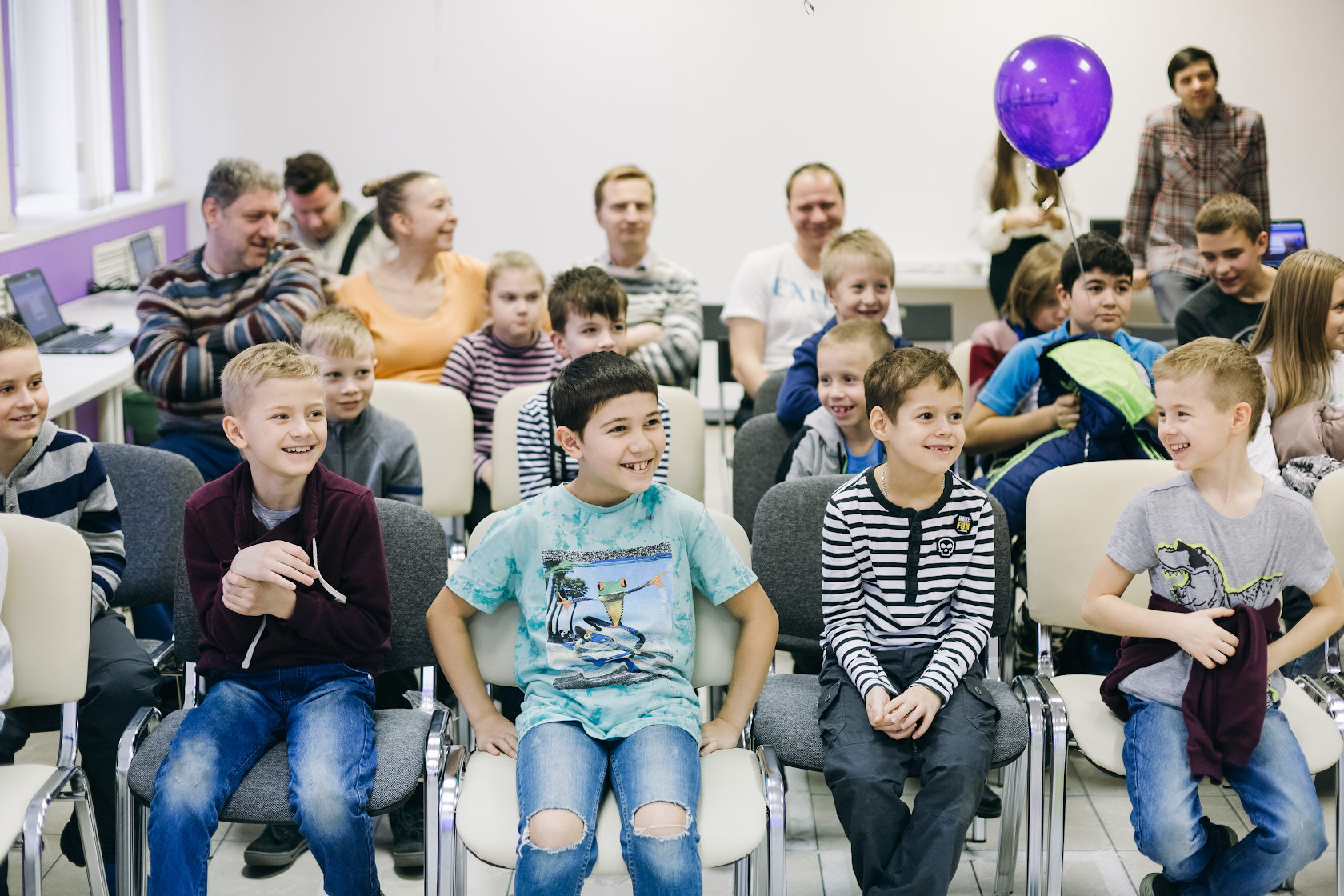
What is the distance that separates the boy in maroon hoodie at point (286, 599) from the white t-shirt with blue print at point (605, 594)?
189mm

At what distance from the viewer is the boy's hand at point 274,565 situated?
6.17 ft

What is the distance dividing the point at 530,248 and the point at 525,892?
4.78m

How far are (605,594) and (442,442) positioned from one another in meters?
1.13

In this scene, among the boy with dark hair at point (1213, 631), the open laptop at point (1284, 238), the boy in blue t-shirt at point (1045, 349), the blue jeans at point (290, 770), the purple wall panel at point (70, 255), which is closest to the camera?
the blue jeans at point (290, 770)

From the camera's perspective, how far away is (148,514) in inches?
94.1

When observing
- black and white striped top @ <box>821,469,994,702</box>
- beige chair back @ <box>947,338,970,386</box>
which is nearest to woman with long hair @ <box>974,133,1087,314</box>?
beige chair back @ <box>947,338,970,386</box>

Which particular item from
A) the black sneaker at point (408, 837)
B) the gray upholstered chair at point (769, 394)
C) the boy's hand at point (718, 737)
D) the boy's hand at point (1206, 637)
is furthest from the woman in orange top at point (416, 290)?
the boy's hand at point (1206, 637)

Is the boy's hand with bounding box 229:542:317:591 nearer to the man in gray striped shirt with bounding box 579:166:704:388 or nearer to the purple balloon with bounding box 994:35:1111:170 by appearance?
the man in gray striped shirt with bounding box 579:166:704:388

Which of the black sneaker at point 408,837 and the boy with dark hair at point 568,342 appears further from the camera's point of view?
the boy with dark hair at point 568,342

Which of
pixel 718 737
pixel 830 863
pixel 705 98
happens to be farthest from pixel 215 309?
pixel 705 98

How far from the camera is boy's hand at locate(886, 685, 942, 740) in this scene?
1921mm

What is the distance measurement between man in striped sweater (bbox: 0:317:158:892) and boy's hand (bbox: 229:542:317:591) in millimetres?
383

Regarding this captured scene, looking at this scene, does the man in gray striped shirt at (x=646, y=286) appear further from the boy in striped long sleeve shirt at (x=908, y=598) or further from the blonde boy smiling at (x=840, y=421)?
the boy in striped long sleeve shirt at (x=908, y=598)

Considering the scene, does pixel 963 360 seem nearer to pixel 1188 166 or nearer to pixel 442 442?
pixel 442 442
